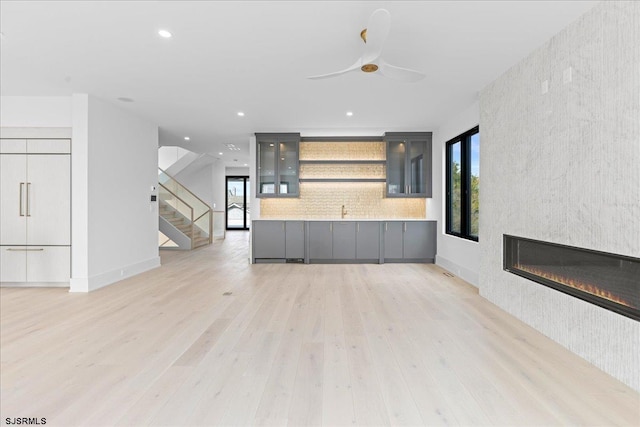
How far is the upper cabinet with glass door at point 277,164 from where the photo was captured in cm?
669

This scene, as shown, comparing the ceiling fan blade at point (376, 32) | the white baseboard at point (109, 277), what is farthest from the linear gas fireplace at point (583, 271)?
the white baseboard at point (109, 277)

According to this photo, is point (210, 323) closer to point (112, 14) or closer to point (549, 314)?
point (112, 14)

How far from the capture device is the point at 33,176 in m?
4.58

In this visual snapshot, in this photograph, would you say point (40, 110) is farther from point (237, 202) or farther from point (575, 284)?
point (237, 202)

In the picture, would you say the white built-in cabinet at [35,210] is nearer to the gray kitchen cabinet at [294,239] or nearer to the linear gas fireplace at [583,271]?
the gray kitchen cabinet at [294,239]

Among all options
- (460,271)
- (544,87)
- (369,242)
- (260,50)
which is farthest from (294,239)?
(544,87)

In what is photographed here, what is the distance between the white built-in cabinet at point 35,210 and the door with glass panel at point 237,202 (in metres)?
9.12

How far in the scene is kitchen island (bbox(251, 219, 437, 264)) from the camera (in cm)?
652

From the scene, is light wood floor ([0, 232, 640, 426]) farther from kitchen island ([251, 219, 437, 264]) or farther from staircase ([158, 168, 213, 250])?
staircase ([158, 168, 213, 250])

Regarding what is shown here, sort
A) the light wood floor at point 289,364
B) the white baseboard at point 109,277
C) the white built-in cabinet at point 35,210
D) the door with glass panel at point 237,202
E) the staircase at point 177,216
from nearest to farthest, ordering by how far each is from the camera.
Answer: the light wood floor at point 289,364, the white baseboard at point 109,277, the white built-in cabinet at point 35,210, the staircase at point 177,216, the door with glass panel at point 237,202

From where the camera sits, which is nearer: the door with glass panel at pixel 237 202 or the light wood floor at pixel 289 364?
the light wood floor at pixel 289 364

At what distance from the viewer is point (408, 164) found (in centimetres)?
659

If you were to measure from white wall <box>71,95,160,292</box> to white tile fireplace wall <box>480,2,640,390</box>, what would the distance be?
5.39m

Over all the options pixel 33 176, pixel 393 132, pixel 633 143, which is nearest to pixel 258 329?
pixel 633 143
